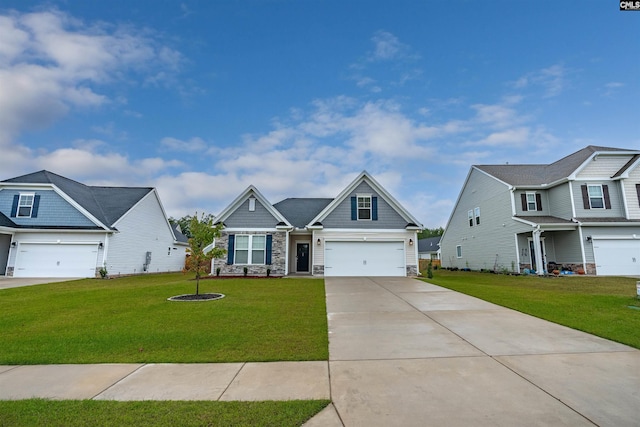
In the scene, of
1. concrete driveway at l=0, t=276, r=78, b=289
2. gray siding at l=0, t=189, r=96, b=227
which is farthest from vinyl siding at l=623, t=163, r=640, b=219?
concrete driveway at l=0, t=276, r=78, b=289

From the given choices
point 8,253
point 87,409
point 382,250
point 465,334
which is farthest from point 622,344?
point 8,253

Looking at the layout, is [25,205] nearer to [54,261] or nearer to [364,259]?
[54,261]

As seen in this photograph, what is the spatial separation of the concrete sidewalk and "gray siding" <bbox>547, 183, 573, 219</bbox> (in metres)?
21.6

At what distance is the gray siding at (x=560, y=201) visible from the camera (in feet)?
62.7

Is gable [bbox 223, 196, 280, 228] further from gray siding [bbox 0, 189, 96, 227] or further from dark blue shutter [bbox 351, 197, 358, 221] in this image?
gray siding [bbox 0, 189, 96, 227]

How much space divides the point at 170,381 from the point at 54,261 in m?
20.2

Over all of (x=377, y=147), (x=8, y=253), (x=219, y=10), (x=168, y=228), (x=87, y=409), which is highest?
(x=219, y=10)

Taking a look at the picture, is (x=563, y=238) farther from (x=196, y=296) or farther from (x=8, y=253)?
(x=8, y=253)

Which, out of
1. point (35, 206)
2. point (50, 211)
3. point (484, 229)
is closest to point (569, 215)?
point (484, 229)

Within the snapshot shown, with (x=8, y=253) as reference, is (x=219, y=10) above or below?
above

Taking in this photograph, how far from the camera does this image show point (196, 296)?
10.4 m

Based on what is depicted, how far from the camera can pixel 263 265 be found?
59.4 feet

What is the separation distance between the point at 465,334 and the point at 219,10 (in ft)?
49.7

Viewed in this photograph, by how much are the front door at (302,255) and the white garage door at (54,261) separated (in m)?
12.4
